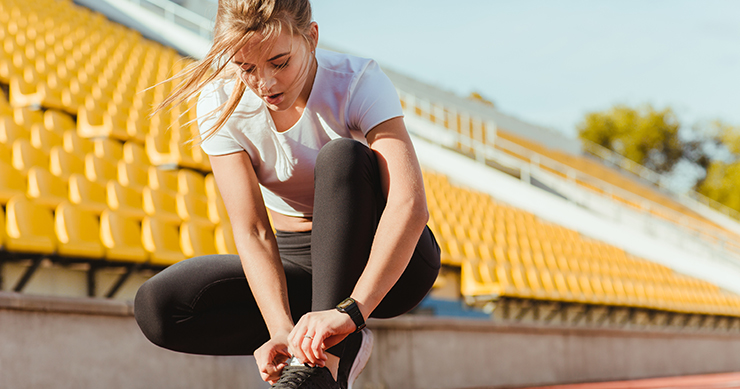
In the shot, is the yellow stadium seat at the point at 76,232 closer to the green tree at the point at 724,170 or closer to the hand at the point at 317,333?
the hand at the point at 317,333

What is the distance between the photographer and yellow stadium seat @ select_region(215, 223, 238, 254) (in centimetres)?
242

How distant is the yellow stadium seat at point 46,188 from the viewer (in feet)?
7.00

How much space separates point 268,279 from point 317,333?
0.17m

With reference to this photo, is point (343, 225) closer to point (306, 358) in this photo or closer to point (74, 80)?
point (306, 358)

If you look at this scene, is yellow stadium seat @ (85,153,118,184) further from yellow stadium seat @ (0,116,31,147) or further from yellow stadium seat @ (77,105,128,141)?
yellow stadium seat @ (77,105,128,141)

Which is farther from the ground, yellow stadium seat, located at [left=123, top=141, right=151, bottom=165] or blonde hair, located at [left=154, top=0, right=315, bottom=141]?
blonde hair, located at [left=154, top=0, right=315, bottom=141]

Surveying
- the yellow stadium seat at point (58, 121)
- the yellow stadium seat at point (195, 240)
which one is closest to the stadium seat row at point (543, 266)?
the yellow stadium seat at point (195, 240)

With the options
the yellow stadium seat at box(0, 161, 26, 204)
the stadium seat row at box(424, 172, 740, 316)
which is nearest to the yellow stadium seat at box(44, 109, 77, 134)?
the yellow stadium seat at box(0, 161, 26, 204)

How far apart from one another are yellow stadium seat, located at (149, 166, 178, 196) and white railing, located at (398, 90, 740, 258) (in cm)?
439

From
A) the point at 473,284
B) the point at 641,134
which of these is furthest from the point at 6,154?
the point at 641,134

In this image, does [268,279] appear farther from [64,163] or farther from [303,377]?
[64,163]

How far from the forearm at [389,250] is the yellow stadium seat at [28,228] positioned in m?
1.43

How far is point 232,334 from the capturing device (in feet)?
3.33

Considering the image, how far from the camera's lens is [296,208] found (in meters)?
1.06
